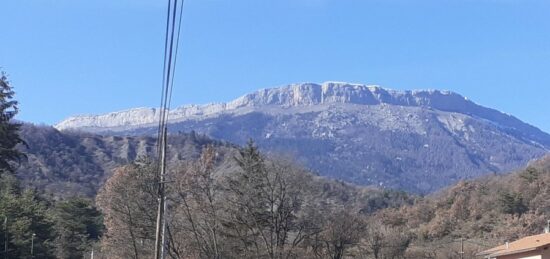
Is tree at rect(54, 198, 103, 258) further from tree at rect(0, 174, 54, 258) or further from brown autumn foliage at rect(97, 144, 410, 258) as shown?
brown autumn foliage at rect(97, 144, 410, 258)

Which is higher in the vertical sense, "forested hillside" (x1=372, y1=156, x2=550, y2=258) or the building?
"forested hillside" (x1=372, y1=156, x2=550, y2=258)

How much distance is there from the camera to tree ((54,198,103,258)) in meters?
87.0

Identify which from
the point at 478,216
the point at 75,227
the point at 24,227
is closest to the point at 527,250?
the point at 24,227

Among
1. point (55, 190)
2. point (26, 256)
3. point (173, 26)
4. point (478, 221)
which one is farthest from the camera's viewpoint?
point (55, 190)

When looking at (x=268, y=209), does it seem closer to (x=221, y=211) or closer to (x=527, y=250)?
(x=221, y=211)

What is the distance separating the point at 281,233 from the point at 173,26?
4365cm

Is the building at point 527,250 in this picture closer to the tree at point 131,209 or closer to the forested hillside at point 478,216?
the forested hillside at point 478,216

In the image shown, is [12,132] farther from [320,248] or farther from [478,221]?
[478,221]

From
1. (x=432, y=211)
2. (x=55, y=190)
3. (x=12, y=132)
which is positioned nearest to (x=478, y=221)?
(x=432, y=211)

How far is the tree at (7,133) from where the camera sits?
57312 millimetres

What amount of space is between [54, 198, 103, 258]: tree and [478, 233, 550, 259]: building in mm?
43157

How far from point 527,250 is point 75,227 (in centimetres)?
5060

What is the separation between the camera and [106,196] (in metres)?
62.3

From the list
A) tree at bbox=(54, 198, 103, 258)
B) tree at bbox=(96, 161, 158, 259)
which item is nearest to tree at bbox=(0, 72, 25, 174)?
tree at bbox=(96, 161, 158, 259)
